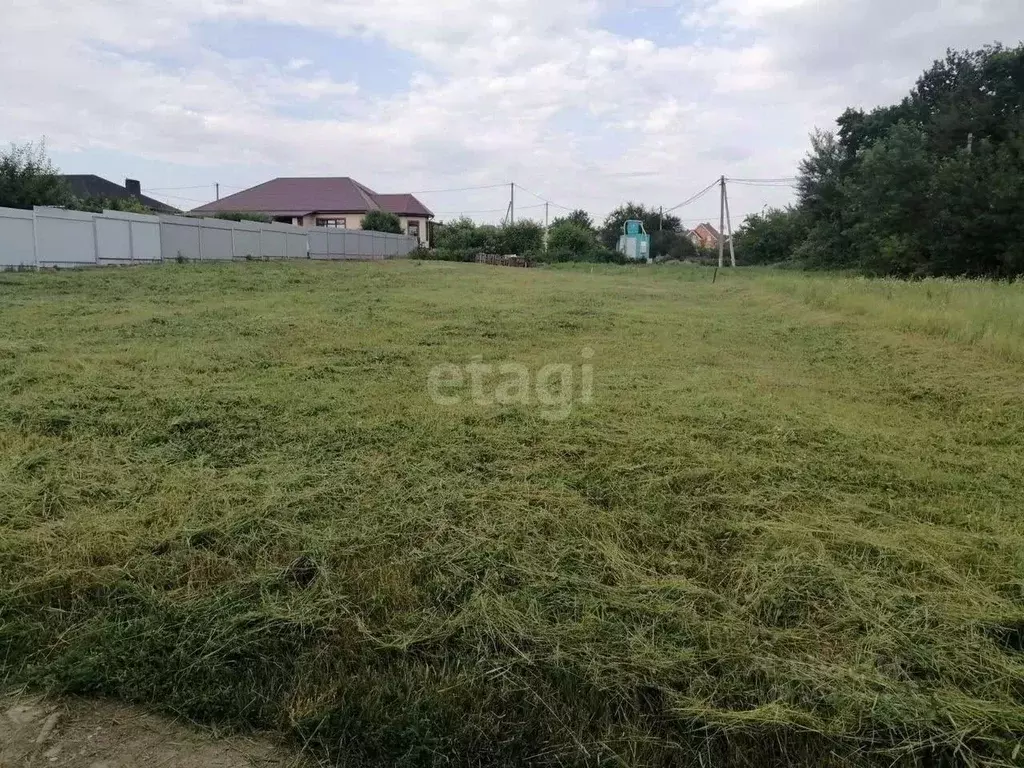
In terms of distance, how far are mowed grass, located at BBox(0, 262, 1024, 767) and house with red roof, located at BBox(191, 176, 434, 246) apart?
3138cm

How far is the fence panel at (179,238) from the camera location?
1642 cm

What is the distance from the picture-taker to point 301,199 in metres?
35.8

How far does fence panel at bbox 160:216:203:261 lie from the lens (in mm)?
16422

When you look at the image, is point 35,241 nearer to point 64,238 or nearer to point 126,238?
point 64,238

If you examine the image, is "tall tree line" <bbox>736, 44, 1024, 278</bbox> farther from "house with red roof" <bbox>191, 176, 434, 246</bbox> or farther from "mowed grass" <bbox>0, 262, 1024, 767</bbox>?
"house with red roof" <bbox>191, 176, 434, 246</bbox>

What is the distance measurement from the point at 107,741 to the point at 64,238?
1448 cm

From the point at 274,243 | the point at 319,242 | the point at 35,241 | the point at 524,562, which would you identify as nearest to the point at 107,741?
the point at 524,562

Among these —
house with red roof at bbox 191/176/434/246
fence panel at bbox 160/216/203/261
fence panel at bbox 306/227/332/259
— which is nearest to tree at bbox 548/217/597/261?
house with red roof at bbox 191/176/434/246

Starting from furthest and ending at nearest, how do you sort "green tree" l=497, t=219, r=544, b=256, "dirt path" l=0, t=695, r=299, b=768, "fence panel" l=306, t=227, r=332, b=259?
"green tree" l=497, t=219, r=544, b=256, "fence panel" l=306, t=227, r=332, b=259, "dirt path" l=0, t=695, r=299, b=768

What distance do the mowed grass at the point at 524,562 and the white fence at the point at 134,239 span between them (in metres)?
9.17

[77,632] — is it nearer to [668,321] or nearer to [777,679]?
[777,679]

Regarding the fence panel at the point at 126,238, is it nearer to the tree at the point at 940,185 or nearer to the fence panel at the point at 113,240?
the fence panel at the point at 113,240

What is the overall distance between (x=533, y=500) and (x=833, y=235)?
28.4 meters

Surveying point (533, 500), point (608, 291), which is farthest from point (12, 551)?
point (608, 291)
